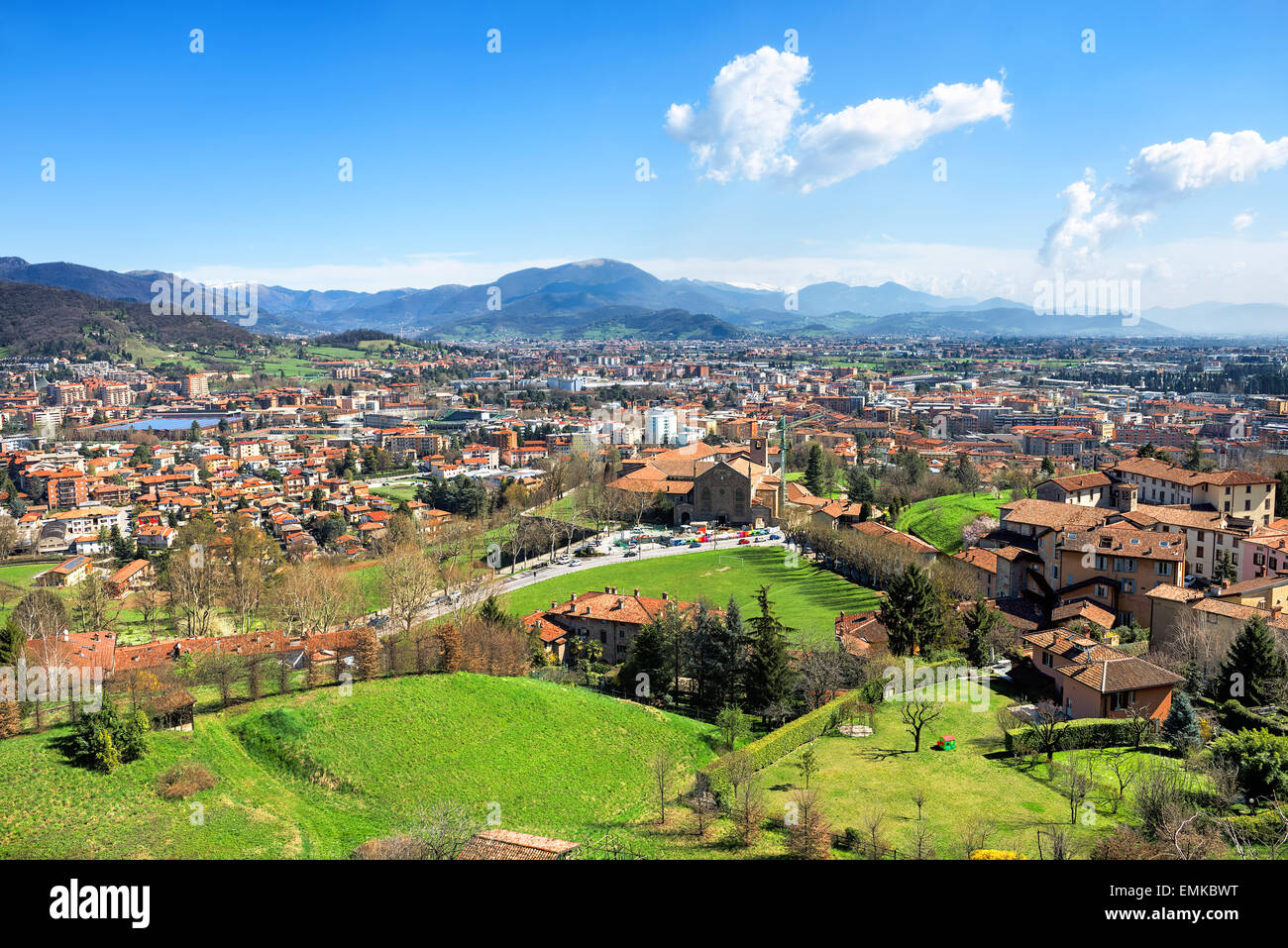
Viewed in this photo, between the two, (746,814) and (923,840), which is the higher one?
(746,814)

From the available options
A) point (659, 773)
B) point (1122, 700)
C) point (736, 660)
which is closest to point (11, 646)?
point (659, 773)

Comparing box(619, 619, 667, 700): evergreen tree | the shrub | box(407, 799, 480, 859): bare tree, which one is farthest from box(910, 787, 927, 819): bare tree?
the shrub

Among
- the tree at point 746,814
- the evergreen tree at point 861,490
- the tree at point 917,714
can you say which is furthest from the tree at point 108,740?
the evergreen tree at point 861,490

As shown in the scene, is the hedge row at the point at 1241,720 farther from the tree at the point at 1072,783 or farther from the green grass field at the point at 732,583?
the green grass field at the point at 732,583

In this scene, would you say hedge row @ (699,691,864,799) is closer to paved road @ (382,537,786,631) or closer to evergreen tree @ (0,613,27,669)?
evergreen tree @ (0,613,27,669)

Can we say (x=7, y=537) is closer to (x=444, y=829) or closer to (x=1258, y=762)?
(x=444, y=829)

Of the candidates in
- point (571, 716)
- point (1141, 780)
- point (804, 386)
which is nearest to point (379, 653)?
point (571, 716)
